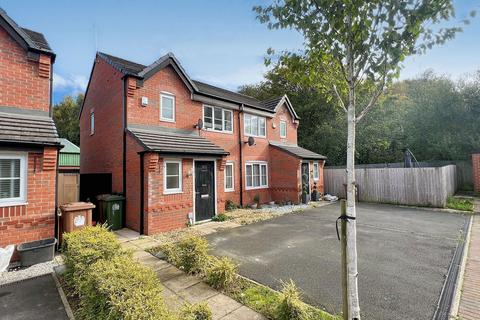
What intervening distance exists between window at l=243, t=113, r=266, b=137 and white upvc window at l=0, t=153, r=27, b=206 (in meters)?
11.0

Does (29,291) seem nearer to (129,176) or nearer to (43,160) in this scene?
(43,160)

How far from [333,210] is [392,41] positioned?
11.5m

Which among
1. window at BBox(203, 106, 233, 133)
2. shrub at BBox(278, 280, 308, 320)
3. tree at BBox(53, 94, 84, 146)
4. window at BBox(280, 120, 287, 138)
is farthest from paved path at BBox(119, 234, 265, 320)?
tree at BBox(53, 94, 84, 146)

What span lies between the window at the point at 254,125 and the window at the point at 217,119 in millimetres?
1365

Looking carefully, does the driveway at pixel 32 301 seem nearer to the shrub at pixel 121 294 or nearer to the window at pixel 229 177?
the shrub at pixel 121 294

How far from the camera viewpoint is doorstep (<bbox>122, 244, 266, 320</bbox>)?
3699 millimetres

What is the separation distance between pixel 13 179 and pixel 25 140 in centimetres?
112

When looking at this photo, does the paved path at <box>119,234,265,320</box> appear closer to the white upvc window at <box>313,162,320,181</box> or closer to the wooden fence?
the white upvc window at <box>313,162,320,181</box>

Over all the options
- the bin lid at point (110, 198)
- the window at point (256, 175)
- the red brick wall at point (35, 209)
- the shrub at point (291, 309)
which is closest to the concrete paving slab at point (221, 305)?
the shrub at point (291, 309)

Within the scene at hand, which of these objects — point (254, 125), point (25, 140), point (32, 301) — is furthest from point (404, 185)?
point (25, 140)

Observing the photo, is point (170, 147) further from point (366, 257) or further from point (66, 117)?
point (66, 117)

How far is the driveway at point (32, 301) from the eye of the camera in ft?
12.5

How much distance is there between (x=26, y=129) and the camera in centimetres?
636

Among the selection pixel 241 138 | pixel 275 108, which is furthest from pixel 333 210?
pixel 275 108
